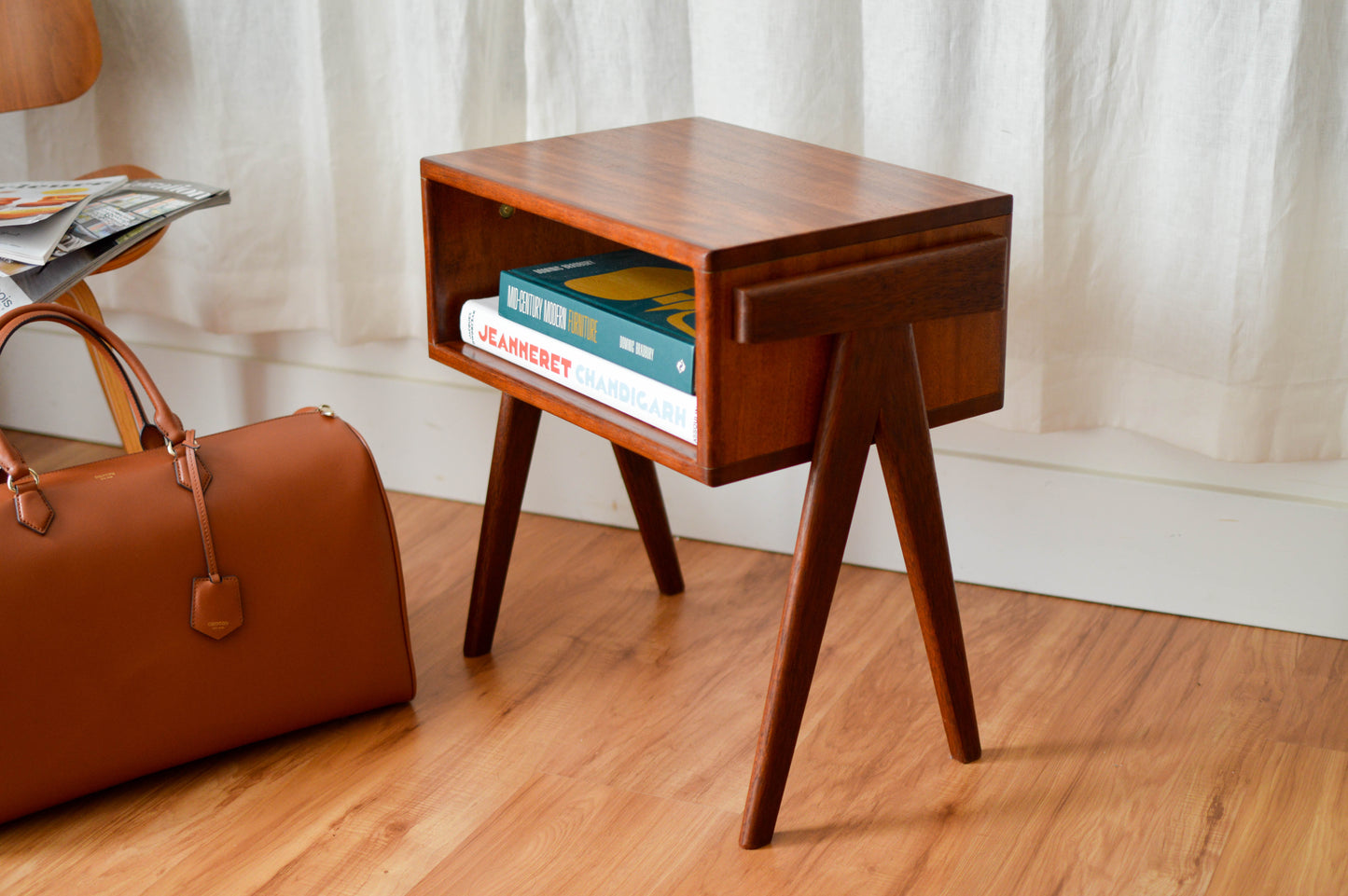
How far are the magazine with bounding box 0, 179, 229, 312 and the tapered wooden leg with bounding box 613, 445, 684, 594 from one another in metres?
0.50

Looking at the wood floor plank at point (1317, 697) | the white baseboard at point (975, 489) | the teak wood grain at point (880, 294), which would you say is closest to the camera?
the teak wood grain at point (880, 294)

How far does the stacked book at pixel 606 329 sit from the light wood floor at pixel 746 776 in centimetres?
33

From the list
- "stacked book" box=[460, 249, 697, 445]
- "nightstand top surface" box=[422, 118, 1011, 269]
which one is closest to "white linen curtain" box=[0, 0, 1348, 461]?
"nightstand top surface" box=[422, 118, 1011, 269]

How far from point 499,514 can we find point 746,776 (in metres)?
0.35

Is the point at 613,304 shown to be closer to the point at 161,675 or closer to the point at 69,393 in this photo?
the point at 161,675

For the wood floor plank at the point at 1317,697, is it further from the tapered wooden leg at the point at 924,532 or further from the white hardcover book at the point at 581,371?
the white hardcover book at the point at 581,371

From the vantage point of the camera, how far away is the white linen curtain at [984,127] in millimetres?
1196

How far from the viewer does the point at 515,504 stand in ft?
4.20

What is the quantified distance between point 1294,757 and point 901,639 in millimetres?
375

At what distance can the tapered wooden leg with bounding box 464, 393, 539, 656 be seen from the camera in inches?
49.1

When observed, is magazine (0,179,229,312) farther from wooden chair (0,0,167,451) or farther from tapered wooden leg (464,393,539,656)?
tapered wooden leg (464,393,539,656)

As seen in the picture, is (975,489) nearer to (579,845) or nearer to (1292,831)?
(1292,831)

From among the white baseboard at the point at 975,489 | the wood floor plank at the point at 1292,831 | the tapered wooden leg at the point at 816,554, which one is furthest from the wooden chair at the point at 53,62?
the wood floor plank at the point at 1292,831

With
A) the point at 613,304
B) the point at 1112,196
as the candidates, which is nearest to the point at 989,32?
the point at 1112,196
